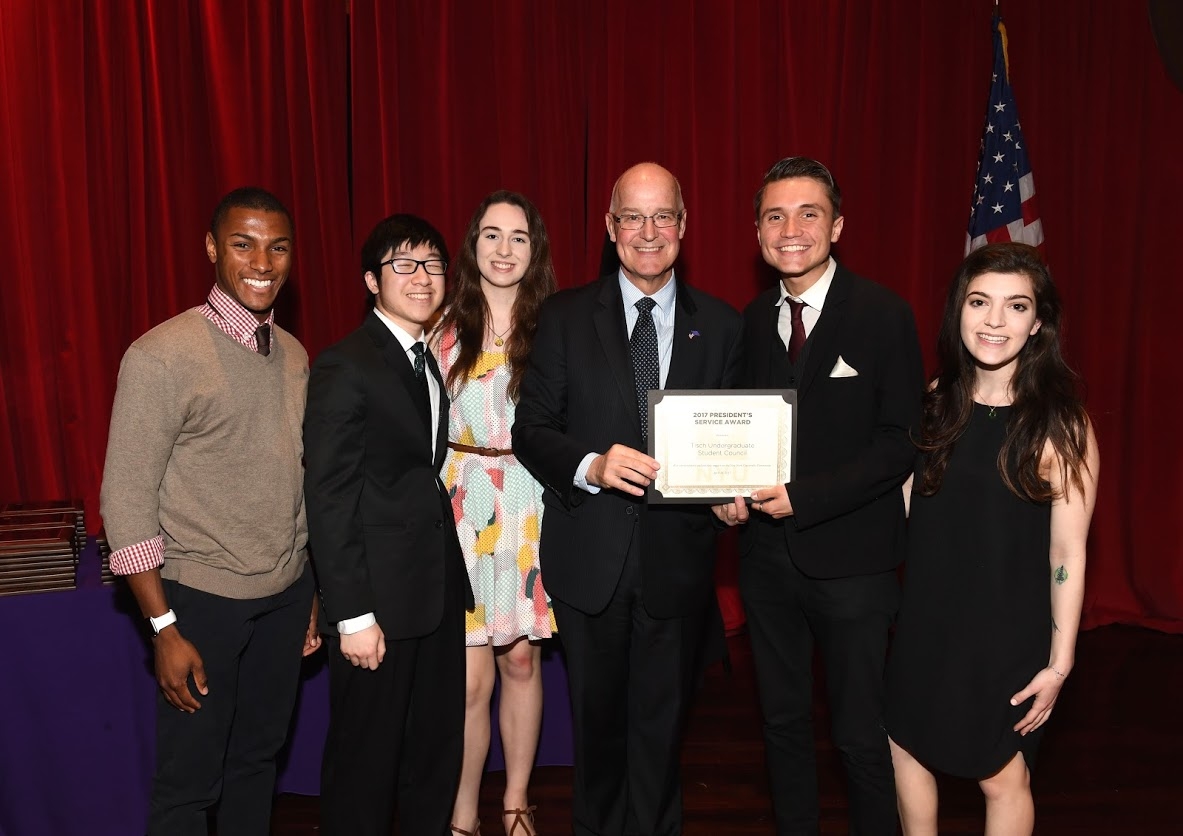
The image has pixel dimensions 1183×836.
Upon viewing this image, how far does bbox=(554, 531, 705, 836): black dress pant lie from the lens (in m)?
2.43

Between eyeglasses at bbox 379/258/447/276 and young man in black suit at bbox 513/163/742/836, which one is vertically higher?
eyeglasses at bbox 379/258/447/276

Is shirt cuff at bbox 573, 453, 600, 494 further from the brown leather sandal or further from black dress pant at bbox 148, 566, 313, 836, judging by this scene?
the brown leather sandal

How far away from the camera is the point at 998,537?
2092mm

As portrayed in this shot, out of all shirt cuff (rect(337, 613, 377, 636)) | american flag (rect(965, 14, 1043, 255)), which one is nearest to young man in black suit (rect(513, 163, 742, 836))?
shirt cuff (rect(337, 613, 377, 636))

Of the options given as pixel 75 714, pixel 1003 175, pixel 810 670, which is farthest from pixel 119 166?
pixel 1003 175

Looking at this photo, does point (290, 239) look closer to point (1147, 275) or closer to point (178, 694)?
point (178, 694)

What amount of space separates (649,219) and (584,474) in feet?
2.31

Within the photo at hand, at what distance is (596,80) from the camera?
14.5 ft

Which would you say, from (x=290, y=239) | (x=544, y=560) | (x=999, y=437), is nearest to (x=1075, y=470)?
(x=999, y=437)

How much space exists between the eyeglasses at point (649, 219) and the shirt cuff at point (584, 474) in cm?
63

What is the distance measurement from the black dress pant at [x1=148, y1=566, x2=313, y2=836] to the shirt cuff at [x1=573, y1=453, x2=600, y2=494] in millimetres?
759

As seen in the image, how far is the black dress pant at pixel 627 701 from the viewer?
2.43m

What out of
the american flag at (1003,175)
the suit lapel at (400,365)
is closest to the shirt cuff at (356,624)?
the suit lapel at (400,365)

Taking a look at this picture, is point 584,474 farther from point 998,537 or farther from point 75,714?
point 75,714
